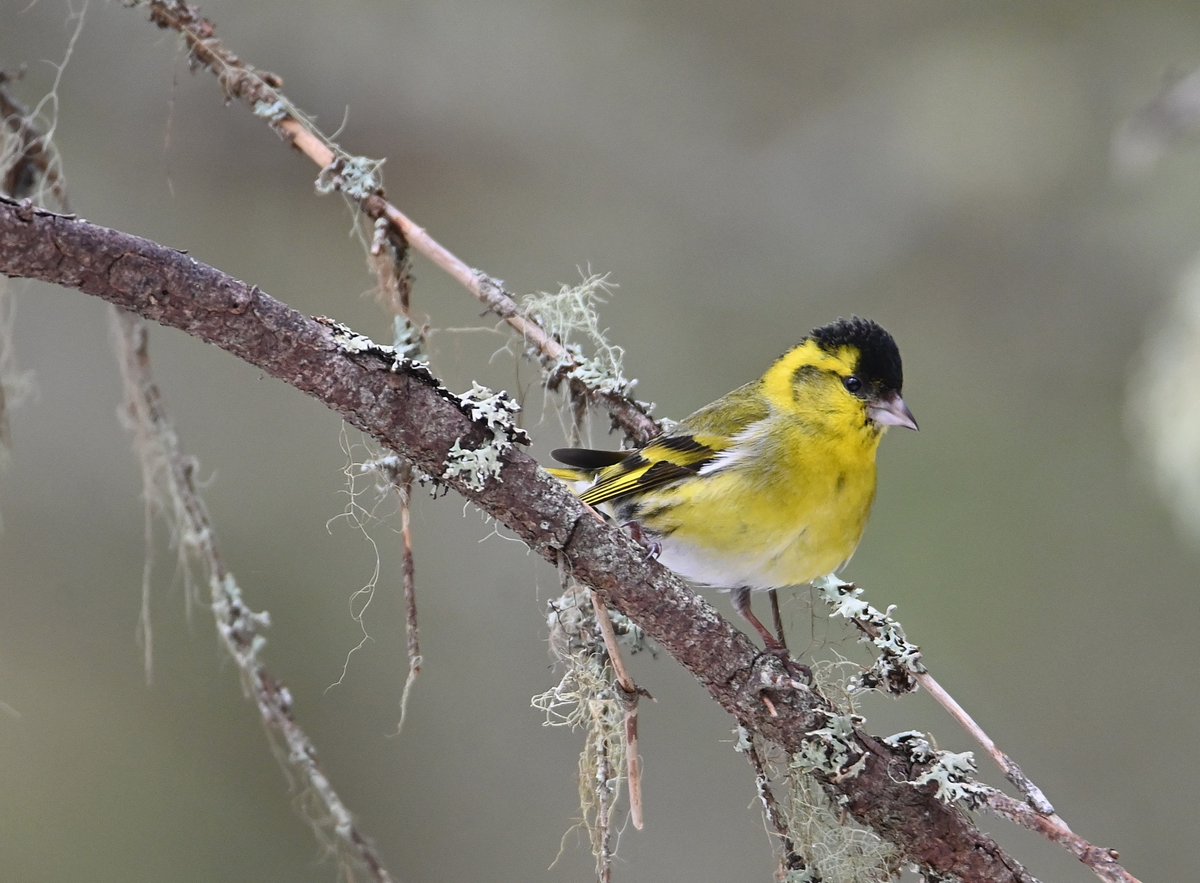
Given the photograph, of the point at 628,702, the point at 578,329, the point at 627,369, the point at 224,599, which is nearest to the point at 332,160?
the point at 578,329

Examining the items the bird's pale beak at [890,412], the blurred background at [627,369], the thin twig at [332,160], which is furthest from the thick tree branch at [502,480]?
the blurred background at [627,369]

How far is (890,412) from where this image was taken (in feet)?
9.00

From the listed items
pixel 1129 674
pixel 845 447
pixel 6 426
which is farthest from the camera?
pixel 1129 674

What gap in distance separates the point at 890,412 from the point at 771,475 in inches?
13.4

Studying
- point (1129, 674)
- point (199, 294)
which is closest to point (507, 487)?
point (199, 294)

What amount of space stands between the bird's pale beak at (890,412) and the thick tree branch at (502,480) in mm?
1041

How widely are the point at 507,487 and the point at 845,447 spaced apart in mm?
A: 1261

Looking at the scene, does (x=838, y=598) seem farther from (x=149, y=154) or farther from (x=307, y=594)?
(x=149, y=154)

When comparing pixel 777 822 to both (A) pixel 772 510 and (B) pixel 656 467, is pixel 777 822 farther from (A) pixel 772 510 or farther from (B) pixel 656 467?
(B) pixel 656 467

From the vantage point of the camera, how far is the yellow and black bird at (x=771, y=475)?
2.53m

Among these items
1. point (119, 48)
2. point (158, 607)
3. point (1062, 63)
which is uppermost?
point (119, 48)

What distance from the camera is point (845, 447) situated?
106 inches

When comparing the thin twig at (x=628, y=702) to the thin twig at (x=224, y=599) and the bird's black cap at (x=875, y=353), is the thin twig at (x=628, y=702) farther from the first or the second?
the bird's black cap at (x=875, y=353)

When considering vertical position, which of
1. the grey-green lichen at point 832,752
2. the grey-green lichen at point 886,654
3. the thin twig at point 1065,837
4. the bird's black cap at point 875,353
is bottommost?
the thin twig at point 1065,837
